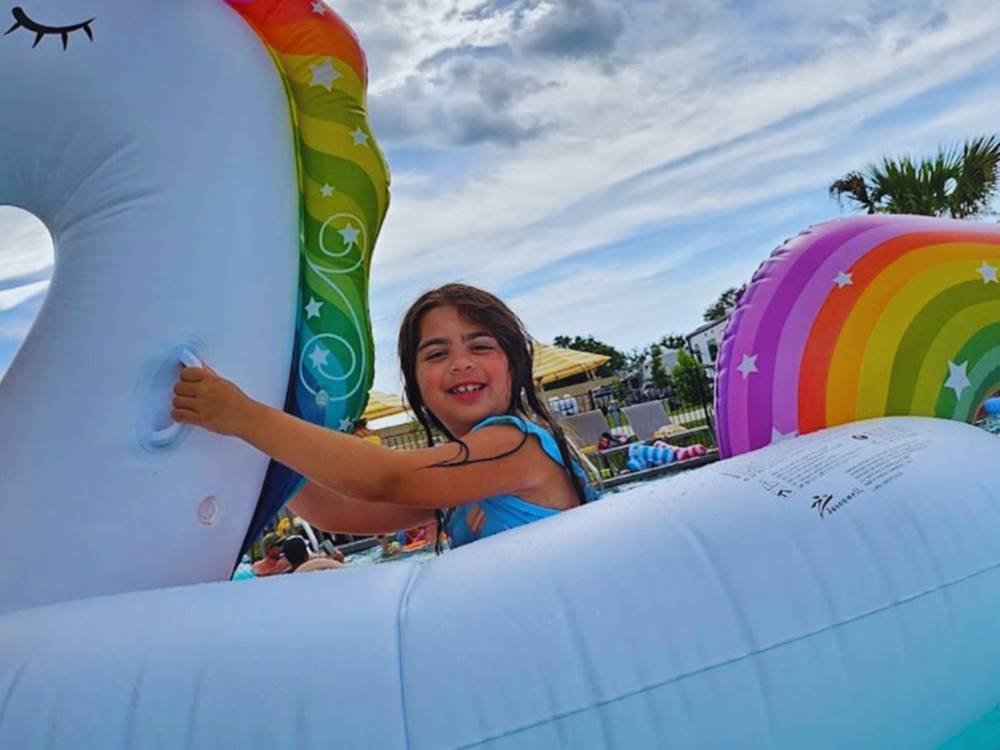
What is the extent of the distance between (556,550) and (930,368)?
0.97m

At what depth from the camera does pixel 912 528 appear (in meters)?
1.24

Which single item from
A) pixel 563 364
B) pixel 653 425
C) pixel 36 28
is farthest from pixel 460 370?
pixel 563 364

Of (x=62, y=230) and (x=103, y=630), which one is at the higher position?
(x=62, y=230)

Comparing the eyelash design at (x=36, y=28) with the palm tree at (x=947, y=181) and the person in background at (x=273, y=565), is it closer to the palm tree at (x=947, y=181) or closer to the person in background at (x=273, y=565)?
the person in background at (x=273, y=565)

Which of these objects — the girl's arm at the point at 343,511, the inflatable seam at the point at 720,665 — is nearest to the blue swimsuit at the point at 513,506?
the girl's arm at the point at 343,511

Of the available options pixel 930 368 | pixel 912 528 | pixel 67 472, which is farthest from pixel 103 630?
pixel 930 368

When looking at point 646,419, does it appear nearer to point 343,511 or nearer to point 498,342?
point 343,511

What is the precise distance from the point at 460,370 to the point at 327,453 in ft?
1.36

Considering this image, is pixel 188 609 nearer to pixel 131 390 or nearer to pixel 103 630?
pixel 103 630

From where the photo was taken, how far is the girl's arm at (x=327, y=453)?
4.83ft

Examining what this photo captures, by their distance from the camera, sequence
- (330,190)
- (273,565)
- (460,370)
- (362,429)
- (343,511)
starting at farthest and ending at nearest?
(273,565) < (362,429) < (343,511) < (330,190) < (460,370)

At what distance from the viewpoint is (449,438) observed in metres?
1.87

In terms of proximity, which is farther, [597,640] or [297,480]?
[297,480]

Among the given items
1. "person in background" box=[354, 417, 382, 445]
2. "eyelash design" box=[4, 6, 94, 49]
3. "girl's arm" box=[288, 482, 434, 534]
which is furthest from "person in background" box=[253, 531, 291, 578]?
"eyelash design" box=[4, 6, 94, 49]
